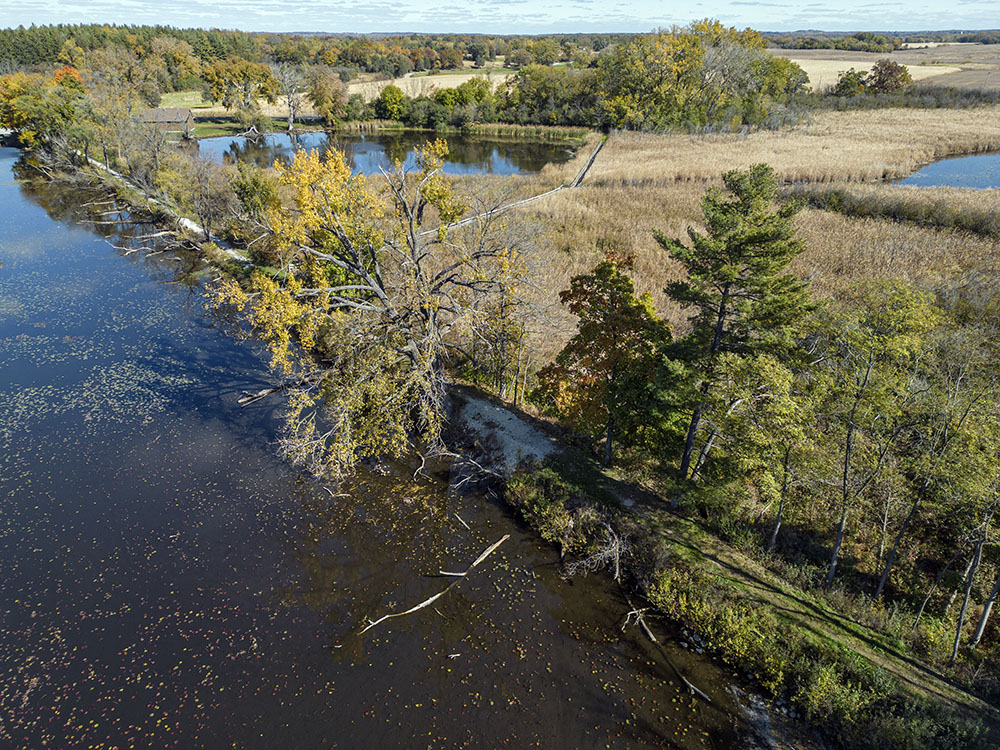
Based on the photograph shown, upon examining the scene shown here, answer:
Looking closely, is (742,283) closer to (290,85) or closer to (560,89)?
(560,89)

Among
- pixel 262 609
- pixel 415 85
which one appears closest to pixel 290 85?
pixel 415 85

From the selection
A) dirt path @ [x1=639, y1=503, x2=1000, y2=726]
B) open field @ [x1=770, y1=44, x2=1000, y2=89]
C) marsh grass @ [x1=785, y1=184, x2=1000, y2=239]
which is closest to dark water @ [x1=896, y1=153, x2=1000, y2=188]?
marsh grass @ [x1=785, y1=184, x2=1000, y2=239]

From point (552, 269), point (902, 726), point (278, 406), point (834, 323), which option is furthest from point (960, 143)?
point (278, 406)

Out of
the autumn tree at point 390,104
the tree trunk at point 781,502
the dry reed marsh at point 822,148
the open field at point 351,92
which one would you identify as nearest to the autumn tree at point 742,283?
the tree trunk at point 781,502

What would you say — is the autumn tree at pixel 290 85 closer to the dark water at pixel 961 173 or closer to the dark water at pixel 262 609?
the dark water at pixel 262 609

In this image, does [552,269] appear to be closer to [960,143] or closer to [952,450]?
[952,450]

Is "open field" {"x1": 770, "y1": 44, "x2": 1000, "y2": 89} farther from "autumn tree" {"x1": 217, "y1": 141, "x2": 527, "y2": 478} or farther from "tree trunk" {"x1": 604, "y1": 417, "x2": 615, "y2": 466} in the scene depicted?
"tree trunk" {"x1": 604, "y1": 417, "x2": 615, "y2": 466}
